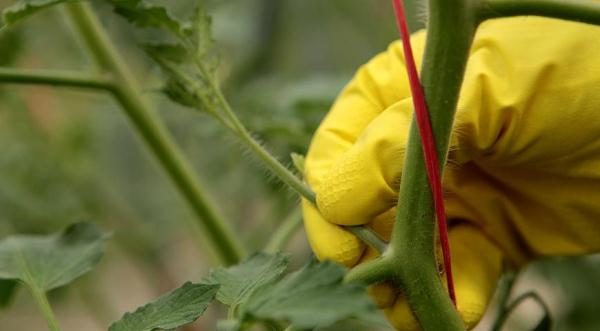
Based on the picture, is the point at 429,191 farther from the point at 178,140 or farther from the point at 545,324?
the point at 178,140

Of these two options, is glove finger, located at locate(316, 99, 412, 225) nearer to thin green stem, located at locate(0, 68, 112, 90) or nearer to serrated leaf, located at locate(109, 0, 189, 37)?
serrated leaf, located at locate(109, 0, 189, 37)

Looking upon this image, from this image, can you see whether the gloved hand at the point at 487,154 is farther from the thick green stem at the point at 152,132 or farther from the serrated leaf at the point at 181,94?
the thick green stem at the point at 152,132

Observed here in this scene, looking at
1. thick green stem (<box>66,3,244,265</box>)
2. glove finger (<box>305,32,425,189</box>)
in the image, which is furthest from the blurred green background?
glove finger (<box>305,32,425,189</box>)

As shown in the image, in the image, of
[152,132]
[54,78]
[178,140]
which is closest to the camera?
[54,78]

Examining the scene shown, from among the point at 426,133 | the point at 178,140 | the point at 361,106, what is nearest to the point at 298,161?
the point at 361,106

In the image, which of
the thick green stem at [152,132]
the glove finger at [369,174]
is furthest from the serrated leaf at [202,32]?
the thick green stem at [152,132]

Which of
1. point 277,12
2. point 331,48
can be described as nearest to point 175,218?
point 277,12

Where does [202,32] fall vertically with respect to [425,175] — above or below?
above
